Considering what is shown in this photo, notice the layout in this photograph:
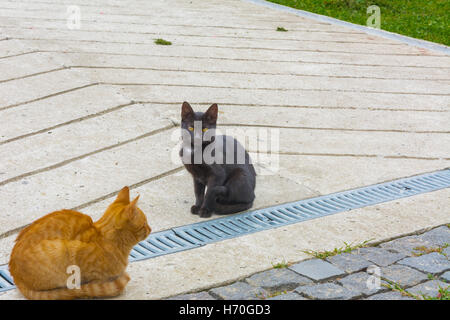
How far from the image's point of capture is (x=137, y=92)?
21.0ft

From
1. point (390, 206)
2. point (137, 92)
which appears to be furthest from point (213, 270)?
point (137, 92)

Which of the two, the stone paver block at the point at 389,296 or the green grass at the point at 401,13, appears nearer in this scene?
the stone paver block at the point at 389,296

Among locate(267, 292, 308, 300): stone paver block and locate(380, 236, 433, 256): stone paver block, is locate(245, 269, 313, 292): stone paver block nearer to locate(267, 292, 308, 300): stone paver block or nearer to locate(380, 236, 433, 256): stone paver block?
locate(267, 292, 308, 300): stone paver block

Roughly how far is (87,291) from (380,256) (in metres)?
1.75

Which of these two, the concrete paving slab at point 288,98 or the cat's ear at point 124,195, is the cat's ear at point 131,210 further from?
the concrete paving slab at point 288,98

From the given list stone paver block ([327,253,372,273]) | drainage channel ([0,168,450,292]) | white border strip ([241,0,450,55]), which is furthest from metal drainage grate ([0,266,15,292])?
white border strip ([241,0,450,55])

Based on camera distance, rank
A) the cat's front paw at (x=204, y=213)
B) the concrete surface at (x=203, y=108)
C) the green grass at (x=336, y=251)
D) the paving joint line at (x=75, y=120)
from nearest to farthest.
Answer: the green grass at (x=336, y=251) < the concrete surface at (x=203, y=108) < the cat's front paw at (x=204, y=213) < the paving joint line at (x=75, y=120)

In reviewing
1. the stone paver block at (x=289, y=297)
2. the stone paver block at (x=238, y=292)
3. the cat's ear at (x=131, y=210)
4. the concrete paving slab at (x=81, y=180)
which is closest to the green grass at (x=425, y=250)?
the stone paver block at (x=289, y=297)

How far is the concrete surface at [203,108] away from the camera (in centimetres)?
408

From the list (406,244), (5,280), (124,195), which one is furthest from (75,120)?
(406,244)

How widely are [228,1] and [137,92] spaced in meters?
6.65

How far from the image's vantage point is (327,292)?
10.9 ft

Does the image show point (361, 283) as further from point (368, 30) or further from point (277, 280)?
point (368, 30)

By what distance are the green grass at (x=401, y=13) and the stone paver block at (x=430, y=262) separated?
6.95 m
